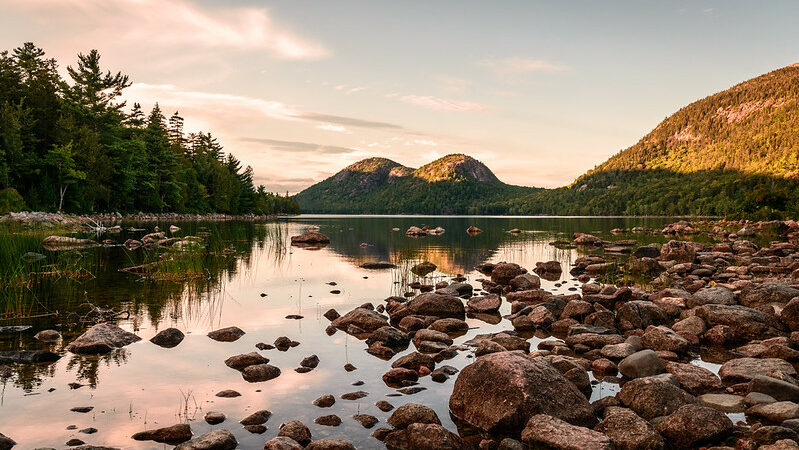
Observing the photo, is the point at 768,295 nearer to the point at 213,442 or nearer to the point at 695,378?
the point at 695,378

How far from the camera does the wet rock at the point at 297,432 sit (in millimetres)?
6703

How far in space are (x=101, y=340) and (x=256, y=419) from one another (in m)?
6.12

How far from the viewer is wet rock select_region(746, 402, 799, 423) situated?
7.21 metres

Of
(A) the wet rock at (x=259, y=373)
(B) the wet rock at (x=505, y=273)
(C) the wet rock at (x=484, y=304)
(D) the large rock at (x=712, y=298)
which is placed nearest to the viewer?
(A) the wet rock at (x=259, y=373)

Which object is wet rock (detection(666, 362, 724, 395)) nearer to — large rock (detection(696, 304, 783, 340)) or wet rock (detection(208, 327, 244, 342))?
large rock (detection(696, 304, 783, 340))

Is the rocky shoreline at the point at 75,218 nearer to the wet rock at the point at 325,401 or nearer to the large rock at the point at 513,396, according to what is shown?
the wet rock at the point at 325,401

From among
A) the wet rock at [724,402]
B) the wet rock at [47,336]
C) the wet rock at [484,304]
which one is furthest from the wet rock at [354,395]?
the wet rock at [484,304]

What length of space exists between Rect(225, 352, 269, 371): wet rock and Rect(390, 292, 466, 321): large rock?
5.52m

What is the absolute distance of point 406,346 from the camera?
1216 centimetres

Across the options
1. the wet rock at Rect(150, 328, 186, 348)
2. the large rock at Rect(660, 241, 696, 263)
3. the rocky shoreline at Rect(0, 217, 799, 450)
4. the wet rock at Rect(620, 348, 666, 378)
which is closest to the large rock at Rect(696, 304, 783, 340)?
the rocky shoreline at Rect(0, 217, 799, 450)

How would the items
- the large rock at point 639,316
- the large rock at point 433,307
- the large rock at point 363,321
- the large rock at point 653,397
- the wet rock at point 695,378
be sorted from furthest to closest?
the large rock at point 433,307 → the large rock at point 363,321 → the large rock at point 639,316 → the wet rock at point 695,378 → the large rock at point 653,397

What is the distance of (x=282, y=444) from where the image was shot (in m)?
6.28

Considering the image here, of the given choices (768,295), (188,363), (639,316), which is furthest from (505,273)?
(188,363)

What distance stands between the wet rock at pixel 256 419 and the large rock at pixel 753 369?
9.13m
